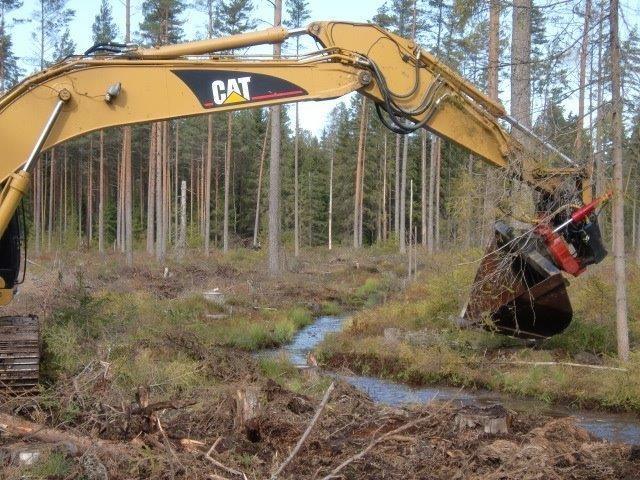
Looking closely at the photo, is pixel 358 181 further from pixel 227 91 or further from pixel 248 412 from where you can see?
pixel 248 412

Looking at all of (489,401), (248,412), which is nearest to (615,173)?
(489,401)

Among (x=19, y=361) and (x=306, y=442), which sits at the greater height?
(x=19, y=361)

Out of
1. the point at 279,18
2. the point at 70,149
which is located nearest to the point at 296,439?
the point at 279,18

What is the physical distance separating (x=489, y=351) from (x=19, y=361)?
7872 millimetres

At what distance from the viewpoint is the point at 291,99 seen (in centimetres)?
798

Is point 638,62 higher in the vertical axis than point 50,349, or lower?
higher

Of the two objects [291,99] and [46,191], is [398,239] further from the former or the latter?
[291,99]

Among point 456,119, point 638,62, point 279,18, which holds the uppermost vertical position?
point 279,18

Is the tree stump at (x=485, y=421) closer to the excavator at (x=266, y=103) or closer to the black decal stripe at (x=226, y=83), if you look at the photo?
the excavator at (x=266, y=103)

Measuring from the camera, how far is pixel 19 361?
23.4 ft

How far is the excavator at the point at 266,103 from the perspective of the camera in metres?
7.49

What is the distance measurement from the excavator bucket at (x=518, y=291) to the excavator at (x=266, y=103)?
0.18 metres

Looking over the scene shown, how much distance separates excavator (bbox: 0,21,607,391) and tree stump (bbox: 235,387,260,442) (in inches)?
74.1

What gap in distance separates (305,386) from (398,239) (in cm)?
3383
